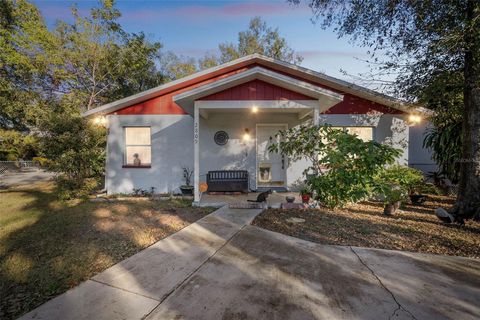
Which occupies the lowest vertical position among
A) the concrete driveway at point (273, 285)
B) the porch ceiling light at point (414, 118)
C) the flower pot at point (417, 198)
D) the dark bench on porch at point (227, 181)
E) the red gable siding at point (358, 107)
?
the concrete driveway at point (273, 285)

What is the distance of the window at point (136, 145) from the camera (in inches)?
342

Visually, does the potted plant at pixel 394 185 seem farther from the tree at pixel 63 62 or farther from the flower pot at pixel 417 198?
the tree at pixel 63 62

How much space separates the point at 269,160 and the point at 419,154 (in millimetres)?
7632

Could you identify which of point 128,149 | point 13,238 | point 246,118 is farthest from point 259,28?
point 13,238

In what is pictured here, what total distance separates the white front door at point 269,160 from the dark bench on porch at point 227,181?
1072mm

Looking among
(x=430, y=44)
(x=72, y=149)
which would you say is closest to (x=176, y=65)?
(x=72, y=149)

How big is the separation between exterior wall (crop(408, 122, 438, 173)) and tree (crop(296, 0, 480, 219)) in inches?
232

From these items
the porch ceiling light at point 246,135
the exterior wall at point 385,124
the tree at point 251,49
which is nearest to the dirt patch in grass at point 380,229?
the exterior wall at point 385,124

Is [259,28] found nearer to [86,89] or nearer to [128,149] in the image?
[86,89]

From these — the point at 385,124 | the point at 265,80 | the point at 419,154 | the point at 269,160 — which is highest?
the point at 265,80

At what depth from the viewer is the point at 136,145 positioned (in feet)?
28.6

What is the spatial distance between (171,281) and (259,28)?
24.6m

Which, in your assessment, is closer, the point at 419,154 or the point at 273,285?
the point at 273,285

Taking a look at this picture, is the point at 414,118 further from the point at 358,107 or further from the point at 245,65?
the point at 245,65
